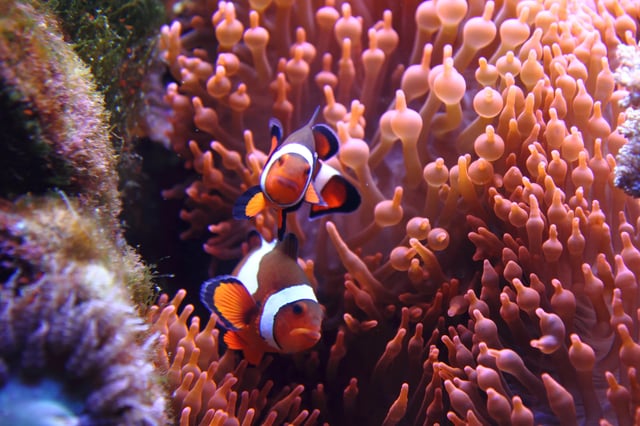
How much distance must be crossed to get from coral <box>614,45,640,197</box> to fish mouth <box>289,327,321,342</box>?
0.95 m

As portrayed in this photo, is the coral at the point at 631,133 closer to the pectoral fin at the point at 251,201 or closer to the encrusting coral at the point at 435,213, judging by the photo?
the encrusting coral at the point at 435,213

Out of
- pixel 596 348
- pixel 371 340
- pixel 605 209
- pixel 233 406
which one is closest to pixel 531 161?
pixel 605 209

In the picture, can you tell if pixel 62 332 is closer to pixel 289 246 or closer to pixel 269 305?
pixel 269 305

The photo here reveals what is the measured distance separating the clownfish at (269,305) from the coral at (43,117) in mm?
509

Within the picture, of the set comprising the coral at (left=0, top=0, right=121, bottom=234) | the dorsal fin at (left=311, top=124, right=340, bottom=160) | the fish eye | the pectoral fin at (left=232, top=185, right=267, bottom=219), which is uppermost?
the coral at (left=0, top=0, right=121, bottom=234)

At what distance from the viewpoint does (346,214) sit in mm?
2105

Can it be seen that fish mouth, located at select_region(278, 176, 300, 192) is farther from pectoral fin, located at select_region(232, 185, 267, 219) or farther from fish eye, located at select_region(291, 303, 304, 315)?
fish eye, located at select_region(291, 303, 304, 315)

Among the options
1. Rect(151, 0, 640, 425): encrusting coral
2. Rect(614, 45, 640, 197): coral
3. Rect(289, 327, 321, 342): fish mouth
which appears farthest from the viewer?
Rect(289, 327, 321, 342): fish mouth

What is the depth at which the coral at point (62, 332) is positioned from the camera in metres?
0.95

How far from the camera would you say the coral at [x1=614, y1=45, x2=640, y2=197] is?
1.33 metres

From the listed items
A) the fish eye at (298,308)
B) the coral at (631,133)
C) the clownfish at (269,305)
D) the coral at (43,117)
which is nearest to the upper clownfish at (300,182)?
the clownfish at (269,305)

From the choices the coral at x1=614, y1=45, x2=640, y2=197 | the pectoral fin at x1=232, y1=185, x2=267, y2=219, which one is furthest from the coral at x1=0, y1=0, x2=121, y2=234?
the coral at x1=614, y1=45, x2=640, y2=197

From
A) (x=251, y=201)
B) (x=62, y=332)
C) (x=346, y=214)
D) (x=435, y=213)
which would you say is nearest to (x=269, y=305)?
(x=251, y=201)

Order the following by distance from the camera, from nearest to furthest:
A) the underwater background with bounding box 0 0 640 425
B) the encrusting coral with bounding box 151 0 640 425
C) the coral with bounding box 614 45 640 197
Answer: the underwater background with bounding box 0 0 640 425 < the coral with bounding box 614 45 640 197 < the encrusting coral with bounding box 151 0 640 425
